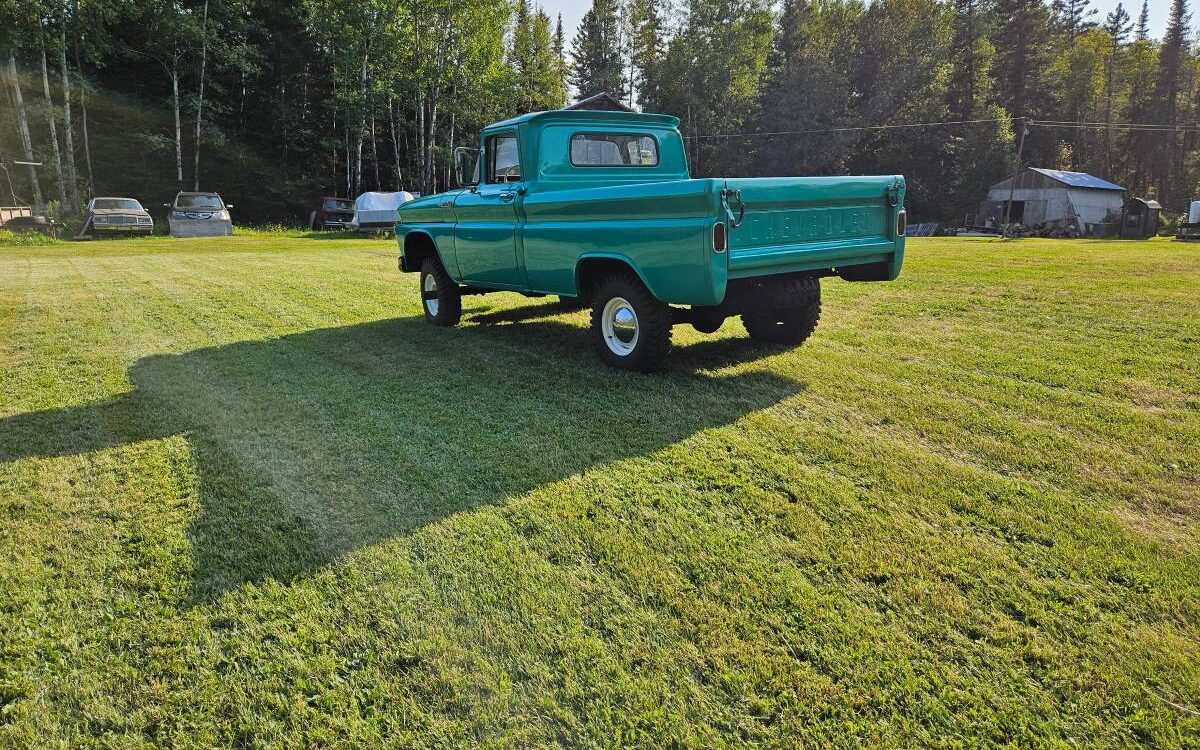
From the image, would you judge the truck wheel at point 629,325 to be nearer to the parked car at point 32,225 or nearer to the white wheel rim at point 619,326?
the white wheel rim at point 619,326

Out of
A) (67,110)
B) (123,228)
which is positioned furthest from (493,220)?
(67,110)

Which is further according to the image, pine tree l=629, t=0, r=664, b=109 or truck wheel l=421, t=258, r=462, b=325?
pine tree l=629, t=0, r=664, b=109

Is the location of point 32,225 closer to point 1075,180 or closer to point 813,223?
point 813,223

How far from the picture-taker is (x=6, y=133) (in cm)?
2836

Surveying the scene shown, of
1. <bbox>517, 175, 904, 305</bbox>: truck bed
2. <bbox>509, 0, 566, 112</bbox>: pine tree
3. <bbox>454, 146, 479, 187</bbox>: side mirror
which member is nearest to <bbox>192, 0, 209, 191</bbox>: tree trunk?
<bbox>509, 0, 566, 112</bbox>: pine tree

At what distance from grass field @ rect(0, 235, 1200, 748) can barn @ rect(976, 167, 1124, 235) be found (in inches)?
1467

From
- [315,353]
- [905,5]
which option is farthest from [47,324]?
[905,5]

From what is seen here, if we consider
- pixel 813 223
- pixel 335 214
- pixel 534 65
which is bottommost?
pixel 813 223

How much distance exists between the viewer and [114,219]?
23.6 metres

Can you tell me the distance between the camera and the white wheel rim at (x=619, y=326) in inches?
217

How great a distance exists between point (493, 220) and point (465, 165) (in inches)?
43.8

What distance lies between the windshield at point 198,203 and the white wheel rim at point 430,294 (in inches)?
814

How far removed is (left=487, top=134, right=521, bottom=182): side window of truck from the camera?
6.52 meters

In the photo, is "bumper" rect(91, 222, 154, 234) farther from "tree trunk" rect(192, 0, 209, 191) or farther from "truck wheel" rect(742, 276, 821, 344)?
"truck wheel" rect(742, 276, 821, 344)
